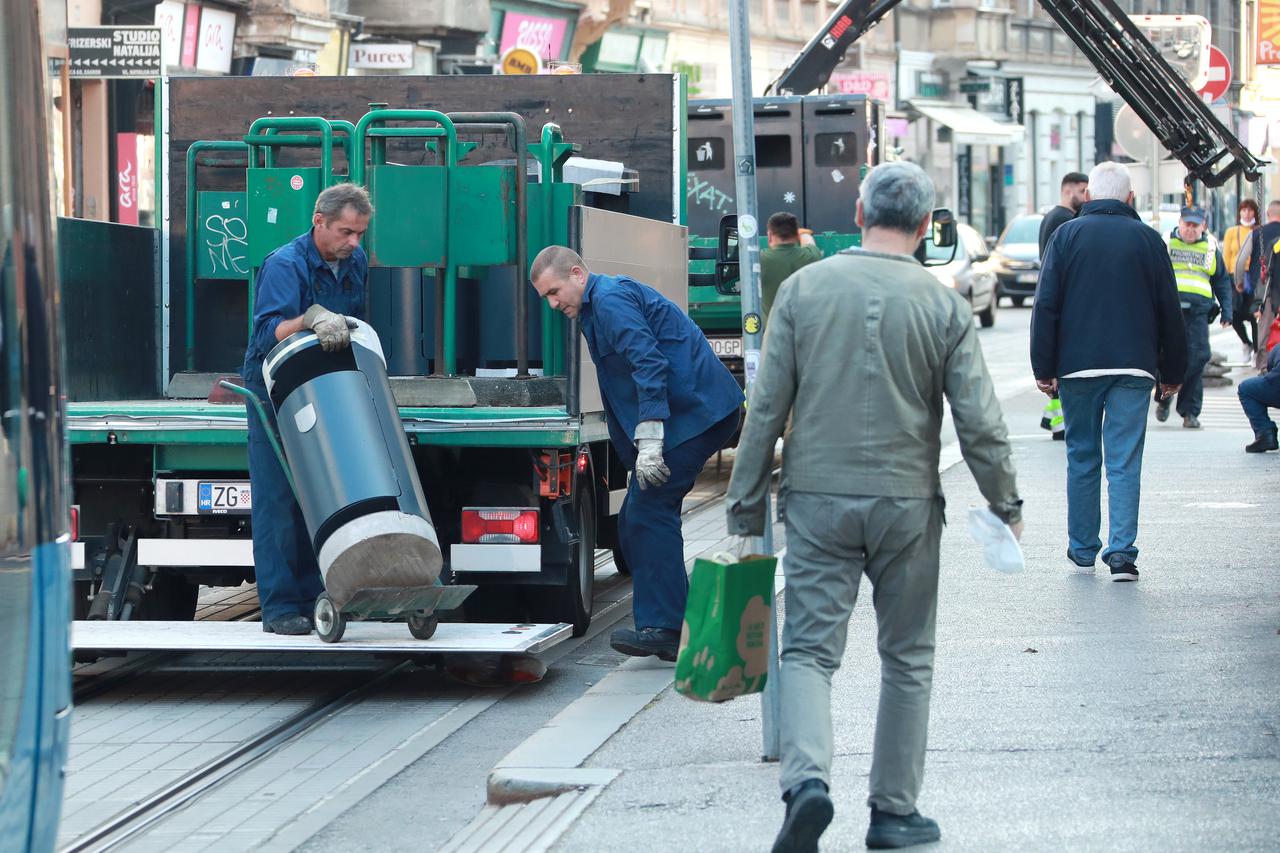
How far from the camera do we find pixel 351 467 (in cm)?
808

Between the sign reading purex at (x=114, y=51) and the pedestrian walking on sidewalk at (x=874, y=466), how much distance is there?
12.8 m

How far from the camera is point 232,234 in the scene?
1032 centimetres

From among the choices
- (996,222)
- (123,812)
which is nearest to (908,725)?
(123,812)

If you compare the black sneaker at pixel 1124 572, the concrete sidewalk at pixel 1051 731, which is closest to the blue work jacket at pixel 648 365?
the concrete sidewalk at pixel 1051 731

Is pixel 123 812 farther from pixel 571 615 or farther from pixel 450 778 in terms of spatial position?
pixel 571 615

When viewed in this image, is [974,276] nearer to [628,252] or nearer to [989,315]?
[989,315]

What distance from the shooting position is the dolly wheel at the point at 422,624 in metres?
8.27

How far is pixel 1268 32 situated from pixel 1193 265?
19495mm

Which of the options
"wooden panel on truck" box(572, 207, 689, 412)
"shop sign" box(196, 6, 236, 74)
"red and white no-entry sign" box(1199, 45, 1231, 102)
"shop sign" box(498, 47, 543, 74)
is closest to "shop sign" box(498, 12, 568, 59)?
"shop sign" box(498, 47, 543, 74)

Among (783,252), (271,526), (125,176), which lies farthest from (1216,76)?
(271,526)

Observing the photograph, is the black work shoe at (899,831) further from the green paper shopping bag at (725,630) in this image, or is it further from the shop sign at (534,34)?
the shop sign at (534,34)

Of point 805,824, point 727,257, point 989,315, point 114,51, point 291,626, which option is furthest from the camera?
point 989,315

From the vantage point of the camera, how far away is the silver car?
33.5m

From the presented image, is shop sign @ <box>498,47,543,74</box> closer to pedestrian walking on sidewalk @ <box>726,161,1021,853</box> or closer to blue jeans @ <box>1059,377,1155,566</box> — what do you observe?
blue jeans @ <box>1059,377,1155,566</box>
